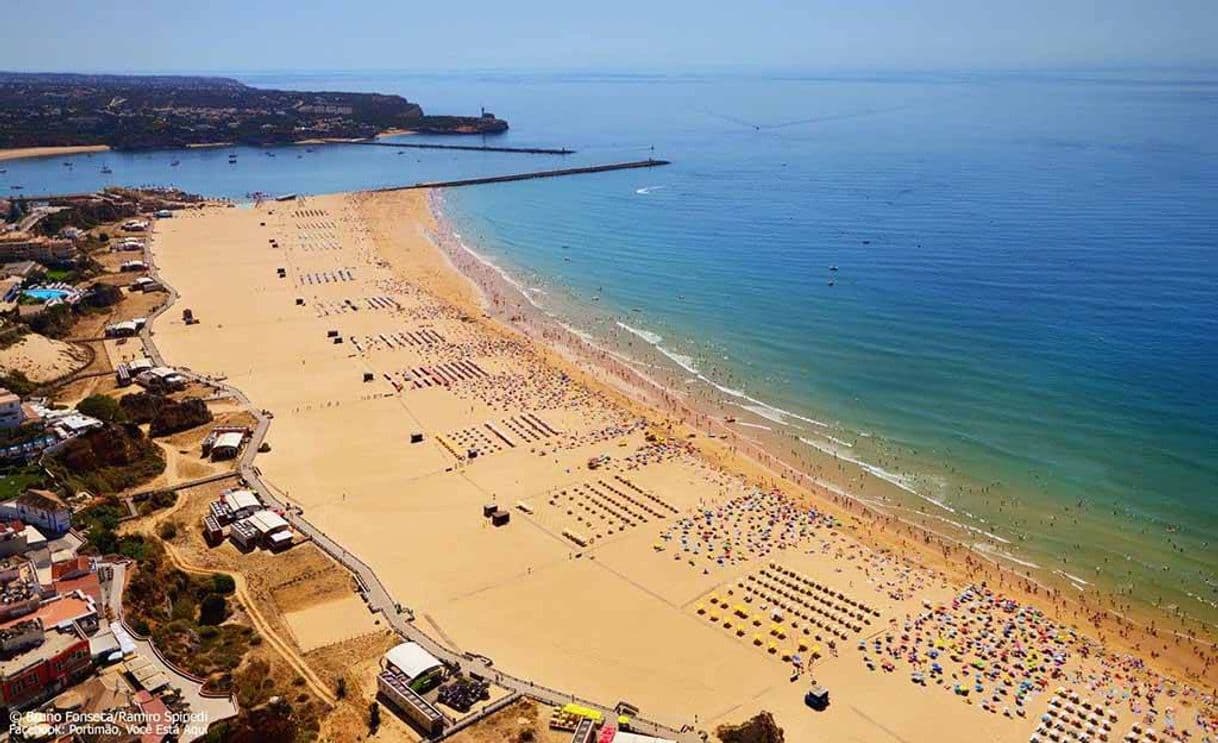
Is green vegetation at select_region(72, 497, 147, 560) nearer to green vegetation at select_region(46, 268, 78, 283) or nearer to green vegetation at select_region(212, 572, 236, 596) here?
green vegetation at select_region(212, 572, 236, 596)

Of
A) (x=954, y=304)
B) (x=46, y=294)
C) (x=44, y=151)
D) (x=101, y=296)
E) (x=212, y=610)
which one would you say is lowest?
(x=212, y=610)

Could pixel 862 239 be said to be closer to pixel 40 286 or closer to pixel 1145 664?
pixel 1145 664

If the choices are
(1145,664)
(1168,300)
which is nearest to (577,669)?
(1145,664)

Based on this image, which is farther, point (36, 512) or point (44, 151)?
point (44, 151)

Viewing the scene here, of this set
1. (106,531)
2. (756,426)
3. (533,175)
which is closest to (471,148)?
(533,175)

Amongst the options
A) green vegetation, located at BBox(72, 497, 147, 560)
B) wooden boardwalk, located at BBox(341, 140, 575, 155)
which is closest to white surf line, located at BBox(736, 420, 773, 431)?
green vegetation, located at BBox(72, 497, 147, 560)

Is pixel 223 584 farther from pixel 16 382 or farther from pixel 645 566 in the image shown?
pixel 16 382
